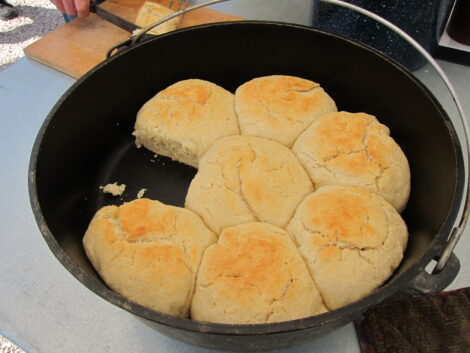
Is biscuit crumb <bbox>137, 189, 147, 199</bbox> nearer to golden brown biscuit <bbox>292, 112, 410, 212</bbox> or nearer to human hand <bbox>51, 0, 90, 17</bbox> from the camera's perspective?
golden brown biscuit <bbox>292, 112, 410, 212</bbox>

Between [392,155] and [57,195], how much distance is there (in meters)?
1.02

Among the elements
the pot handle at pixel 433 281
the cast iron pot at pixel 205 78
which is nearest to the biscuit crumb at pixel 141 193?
the cast iron pot at pixel 205 78

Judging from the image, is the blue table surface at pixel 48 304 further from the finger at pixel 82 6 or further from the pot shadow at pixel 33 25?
the pot shadow at pixel 33 25

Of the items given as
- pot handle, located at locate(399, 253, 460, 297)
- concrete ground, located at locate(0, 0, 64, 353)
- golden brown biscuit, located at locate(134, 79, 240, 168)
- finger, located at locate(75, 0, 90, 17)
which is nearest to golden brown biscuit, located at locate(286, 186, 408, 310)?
pot handle, located at locate(399, 253, 460, 297)

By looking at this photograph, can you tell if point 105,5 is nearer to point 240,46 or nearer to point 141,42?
point 141,42

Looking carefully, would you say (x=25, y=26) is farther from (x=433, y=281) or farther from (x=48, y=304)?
(x=433, y=281)

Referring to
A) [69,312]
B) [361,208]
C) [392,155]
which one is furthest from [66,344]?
[392,155]

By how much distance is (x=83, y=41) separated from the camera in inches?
70.9

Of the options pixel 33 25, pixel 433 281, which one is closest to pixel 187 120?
pixel 433 281

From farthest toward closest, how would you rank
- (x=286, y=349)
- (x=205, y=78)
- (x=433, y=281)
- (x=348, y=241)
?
1. (x=205, y=78)
2. (x=286, y=349)
3. (x=348, y=241)
4. (x=433, y=281)

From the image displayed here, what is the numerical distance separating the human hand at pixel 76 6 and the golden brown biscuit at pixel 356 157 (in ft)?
4.02

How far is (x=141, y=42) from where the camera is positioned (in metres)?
1.34

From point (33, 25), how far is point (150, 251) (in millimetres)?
3155

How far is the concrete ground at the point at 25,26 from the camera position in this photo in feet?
10.2
